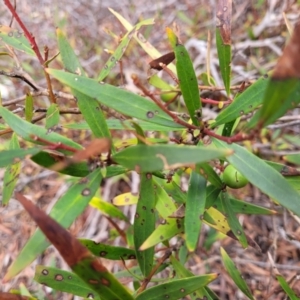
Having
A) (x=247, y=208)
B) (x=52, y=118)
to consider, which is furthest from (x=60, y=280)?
(x=247, y=208)

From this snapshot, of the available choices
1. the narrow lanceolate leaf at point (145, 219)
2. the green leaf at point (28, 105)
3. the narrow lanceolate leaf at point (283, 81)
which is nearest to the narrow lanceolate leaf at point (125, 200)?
the narrow lanceolate leaf at point (145, 219)

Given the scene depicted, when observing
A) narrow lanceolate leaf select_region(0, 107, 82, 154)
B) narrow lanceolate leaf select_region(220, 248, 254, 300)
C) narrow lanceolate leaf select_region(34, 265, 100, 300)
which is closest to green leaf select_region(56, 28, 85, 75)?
narrow lanceolate leaf select_region(0, 107, 82, 154)

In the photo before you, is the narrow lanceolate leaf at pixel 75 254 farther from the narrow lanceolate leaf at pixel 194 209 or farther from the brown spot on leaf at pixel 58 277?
the brown spot on leaf at pixel 58 277

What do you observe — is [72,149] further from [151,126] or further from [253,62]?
[253,62]

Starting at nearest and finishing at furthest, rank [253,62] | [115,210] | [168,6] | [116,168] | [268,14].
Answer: [116,168] → [115,210] → [253,62] → [268,14] → [168,6]

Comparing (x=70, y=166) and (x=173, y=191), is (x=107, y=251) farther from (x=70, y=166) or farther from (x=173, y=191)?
(x=70, y=166)

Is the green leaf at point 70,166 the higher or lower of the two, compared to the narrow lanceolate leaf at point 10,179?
higher

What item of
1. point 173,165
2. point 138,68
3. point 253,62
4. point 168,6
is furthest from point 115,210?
point 168,6

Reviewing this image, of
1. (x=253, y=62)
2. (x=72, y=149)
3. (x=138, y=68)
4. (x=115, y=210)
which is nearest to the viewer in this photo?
(x=72, y=149)
